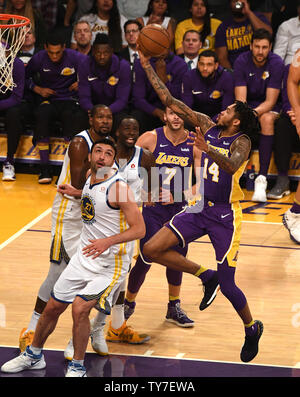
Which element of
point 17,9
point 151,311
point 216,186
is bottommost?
point 151,311

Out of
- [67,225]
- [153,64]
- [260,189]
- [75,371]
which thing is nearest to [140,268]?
[67,225]

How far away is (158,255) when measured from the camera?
6.40 meters

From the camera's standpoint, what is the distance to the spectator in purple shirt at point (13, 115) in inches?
439

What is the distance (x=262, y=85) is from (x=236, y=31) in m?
1.14

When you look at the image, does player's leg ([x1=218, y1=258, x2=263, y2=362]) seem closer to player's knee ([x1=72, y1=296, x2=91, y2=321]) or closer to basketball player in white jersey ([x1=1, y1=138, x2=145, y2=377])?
basketball player in white jersey ([x1=1, y1=138, x2=145, y2=377])

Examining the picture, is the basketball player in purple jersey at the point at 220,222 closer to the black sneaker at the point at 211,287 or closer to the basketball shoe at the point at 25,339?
the black sneaker at the point at 211,287

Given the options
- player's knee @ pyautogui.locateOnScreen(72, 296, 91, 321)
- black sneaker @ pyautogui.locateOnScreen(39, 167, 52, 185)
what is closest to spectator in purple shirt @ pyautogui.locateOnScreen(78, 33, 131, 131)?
black sneaker @ pyautogui.locateOnScreen(39, 167, 52, 185)

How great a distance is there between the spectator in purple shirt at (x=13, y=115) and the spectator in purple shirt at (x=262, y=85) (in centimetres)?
286

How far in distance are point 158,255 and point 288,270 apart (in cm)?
222

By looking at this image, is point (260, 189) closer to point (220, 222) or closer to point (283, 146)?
point (283, 146)

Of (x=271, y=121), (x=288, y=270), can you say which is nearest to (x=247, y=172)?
(x=271, y=121)

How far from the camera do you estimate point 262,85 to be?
10711 millimetres

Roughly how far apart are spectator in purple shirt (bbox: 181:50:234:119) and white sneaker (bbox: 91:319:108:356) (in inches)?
200
